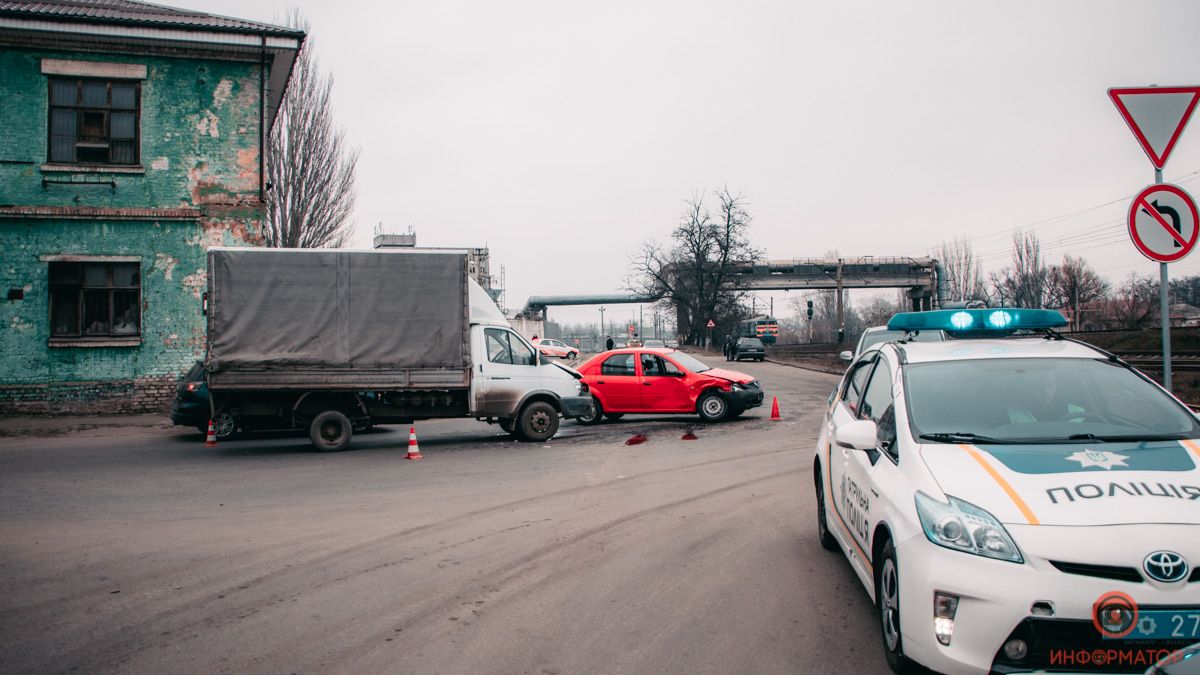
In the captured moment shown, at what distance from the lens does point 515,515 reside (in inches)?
320

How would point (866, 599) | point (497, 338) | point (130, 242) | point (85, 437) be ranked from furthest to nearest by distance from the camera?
point (130, 242)
point (85, 437)
point (497, 338)
point (866, 599)

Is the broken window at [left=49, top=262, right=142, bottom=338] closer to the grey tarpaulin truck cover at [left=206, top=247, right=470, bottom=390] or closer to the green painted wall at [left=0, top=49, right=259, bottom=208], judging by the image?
the green painted wall at [left=0, top=49, right=259, bottom=208]

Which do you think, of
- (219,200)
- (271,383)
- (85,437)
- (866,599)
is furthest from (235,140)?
(866,599)

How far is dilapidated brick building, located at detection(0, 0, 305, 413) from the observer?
1930 cm

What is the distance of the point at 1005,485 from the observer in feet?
12.4

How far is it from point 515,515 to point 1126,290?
6833cm

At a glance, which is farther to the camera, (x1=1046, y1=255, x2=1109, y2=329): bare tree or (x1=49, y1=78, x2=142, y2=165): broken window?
(x1=1046, y1=255, x2=1109, y2=329): bare tree

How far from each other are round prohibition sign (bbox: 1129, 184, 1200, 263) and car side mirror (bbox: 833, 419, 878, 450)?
3.44m

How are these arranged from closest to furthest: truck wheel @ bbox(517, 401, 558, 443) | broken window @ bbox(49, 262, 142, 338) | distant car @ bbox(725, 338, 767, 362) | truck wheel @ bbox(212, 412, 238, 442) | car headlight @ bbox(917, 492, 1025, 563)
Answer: car headlight @ bbox(917, 492, 1025, 563) < truck wheel @ bbox(517, 401, 558, 443) < truck wheel @ bbox(212, 412, 238, 442) < broken window @ bbox(49, 262, 142, 338) < distant car @ bbox(725, 338, 767, 362)

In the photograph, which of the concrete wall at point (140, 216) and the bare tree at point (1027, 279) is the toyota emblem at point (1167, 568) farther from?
the bare tree at point (1027, 279)

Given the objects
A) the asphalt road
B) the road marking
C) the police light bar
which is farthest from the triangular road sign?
the asphalt road

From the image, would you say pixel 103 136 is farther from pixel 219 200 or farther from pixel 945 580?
pixel 945 580

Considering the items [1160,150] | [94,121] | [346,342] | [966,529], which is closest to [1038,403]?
[966,529]

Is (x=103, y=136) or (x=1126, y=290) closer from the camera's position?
(x=103, y=136)
